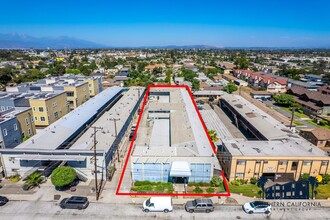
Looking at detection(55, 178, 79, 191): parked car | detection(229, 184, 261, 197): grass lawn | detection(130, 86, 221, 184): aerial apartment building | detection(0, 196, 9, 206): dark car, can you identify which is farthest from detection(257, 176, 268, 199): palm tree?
detection(0, 196, 9, 206): dark car

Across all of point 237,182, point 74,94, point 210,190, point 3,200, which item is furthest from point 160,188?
point 74,94

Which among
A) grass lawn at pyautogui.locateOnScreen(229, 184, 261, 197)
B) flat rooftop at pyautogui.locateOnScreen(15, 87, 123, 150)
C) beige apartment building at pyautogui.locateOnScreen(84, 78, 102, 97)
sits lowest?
grass lawn at pyautogui.locateOnScreen(229, 184, 261, 197)

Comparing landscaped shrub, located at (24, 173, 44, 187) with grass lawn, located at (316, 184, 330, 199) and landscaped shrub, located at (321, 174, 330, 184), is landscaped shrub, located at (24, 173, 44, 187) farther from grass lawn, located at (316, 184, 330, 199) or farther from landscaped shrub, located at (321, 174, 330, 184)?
landscaped shrub, located at (321, 174, 330, 184)

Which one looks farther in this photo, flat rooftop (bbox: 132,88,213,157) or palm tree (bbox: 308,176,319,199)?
flat rooftop (bbox: 132,88,213,157)

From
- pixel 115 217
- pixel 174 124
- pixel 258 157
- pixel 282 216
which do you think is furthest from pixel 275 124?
pixel 115 217

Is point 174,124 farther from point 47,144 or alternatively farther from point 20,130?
point 20,130

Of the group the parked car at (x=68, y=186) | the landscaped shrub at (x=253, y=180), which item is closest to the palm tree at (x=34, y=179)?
the parked car at (x=68, y=186)
